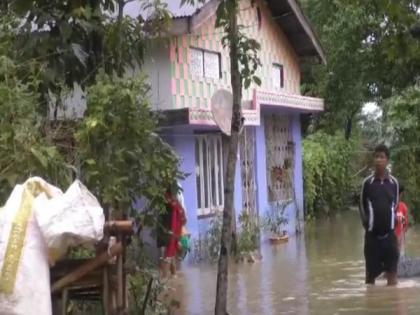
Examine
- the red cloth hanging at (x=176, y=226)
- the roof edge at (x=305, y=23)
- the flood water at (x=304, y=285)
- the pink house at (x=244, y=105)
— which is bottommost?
the flood water at (x=304, y=285)

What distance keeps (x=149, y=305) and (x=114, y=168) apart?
1.81 m

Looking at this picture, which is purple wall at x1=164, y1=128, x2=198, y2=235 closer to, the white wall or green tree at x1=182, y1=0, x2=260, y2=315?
the white wall

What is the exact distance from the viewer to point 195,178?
630 inches

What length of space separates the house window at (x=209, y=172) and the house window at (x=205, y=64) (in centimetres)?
115

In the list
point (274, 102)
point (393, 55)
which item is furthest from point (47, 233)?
point (274, 102)

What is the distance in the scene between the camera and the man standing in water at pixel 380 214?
10344 mm

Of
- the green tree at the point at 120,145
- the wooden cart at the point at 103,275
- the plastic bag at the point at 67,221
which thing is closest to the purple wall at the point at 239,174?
the green tree at the point at 120,145

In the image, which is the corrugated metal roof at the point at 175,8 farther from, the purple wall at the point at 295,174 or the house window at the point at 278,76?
the house window at the point at 278,76

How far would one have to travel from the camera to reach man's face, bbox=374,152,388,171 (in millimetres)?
10188

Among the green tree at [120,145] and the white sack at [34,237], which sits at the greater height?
the green tree at [120,145]

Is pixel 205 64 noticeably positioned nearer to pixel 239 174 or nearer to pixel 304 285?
pixel 239 174

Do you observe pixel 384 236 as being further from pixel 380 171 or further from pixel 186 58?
pixel 186 58

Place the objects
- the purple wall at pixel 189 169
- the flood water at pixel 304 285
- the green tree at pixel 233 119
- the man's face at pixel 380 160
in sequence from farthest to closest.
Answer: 1. the purple wall at pixel 189 169
2. the man's face at pixel 380 160
3. the flood water at pixel 304 285
4. the green tree at pixel 233 119

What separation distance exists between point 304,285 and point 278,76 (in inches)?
351
